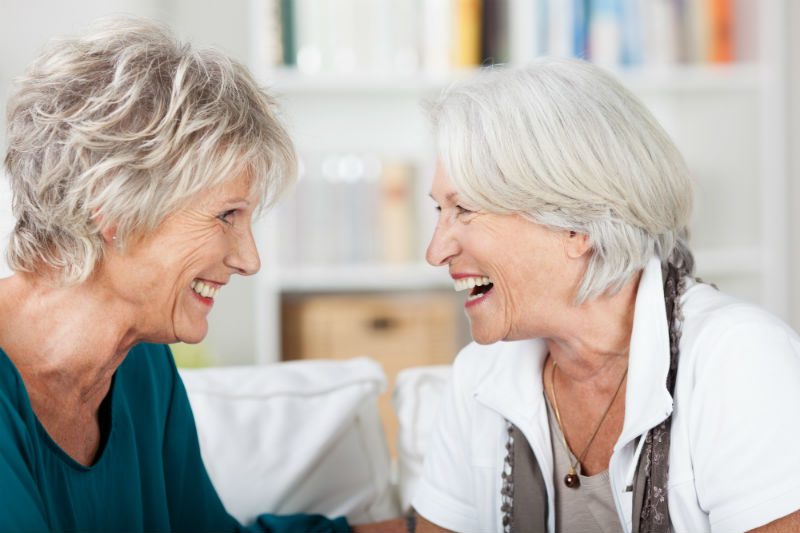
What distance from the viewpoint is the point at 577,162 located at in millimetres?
1389

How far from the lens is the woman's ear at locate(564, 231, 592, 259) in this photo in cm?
145

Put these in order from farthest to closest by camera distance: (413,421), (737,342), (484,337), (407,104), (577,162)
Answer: (407,104)
(413,421)
(484,337)
(577,162)
(737,342)

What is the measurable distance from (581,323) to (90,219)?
717mm

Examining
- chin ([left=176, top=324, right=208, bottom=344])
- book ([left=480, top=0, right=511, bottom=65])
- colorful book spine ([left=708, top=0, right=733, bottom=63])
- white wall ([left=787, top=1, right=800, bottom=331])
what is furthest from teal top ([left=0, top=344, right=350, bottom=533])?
colorful book spine ([left=708, top=0, right=733, bottom=63])

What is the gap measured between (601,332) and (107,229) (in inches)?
28.7

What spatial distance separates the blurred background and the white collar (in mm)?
1351

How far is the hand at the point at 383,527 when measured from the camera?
1.67 m

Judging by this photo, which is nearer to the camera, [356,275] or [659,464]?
[659,464]

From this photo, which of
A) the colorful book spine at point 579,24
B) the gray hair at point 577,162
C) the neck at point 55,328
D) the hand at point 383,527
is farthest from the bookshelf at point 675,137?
the neck at point 55,328

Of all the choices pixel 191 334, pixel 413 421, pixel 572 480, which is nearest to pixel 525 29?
pixel 413 421

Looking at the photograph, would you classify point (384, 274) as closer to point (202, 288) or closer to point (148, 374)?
point (148, 374)

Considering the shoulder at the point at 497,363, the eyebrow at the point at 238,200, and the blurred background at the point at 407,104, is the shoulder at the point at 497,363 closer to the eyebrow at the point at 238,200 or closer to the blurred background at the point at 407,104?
the eyebrow at the point at 238,200

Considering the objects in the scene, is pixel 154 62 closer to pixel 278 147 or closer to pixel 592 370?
pixel 278 147

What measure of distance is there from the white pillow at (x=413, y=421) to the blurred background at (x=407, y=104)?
3.55 feet
